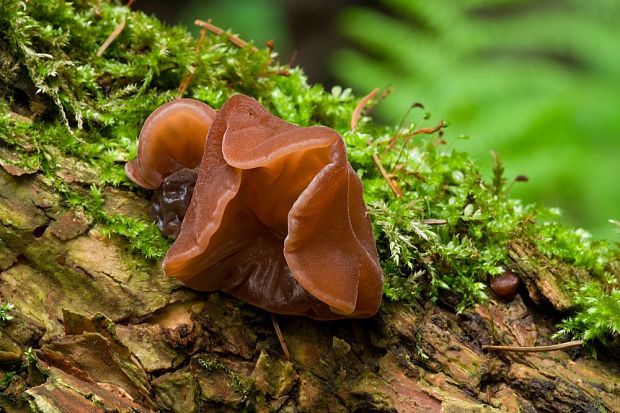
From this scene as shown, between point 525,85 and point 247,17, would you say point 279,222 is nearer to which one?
point 525,85

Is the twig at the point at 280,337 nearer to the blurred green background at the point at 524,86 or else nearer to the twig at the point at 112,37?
the twig at the point at 112,37

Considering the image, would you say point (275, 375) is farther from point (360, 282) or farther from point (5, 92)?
point (5, 92)

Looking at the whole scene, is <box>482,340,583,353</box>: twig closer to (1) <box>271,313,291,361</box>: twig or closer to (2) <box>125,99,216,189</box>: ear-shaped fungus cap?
(1) <box>271,313,291,361</box>: twig

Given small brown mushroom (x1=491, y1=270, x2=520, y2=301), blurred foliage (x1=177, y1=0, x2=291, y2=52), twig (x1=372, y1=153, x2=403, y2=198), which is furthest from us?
blurred foliage (x1=177, y1=0, x2=291, y2=52)

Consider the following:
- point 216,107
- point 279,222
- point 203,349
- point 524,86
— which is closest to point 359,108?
point 216,107

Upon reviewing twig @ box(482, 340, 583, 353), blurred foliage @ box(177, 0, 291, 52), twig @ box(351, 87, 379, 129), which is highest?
twig @ box(351, 87, 379, 129)

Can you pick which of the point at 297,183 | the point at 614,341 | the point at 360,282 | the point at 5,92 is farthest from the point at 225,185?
the point at 614,341

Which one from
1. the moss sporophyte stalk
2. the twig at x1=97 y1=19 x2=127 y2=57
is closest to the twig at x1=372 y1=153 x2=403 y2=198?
the moss sporophyte stalk
